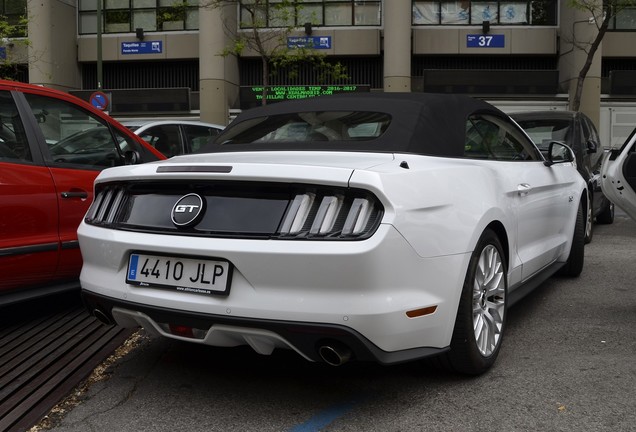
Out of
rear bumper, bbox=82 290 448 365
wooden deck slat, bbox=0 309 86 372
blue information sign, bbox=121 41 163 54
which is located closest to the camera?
rear bumper, bbox=82 290 448 365

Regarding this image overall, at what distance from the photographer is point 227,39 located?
93.0 feet

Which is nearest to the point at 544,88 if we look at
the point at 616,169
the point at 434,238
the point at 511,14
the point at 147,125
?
the point at 511,14

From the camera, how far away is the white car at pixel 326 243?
8.82ft

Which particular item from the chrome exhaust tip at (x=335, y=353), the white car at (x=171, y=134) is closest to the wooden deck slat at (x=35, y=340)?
the chrome exhaust tip at (x=335, y=353)

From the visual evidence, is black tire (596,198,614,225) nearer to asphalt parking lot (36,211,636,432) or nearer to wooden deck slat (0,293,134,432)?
asphalt parking lot (36,211,636,432)

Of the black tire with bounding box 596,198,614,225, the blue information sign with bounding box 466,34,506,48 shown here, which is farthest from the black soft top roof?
the blue information sign with bounding box 466,34,506,48

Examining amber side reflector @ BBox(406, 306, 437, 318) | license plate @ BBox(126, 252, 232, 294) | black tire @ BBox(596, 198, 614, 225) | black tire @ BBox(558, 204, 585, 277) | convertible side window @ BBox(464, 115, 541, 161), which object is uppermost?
convertible side window @ BBox(464, 115, 541, 161)

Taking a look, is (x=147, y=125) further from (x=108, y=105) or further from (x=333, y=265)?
(x=108, y=105)

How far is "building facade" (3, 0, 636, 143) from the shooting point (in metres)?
27.9

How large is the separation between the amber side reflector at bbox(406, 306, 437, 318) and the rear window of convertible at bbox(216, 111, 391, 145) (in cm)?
105

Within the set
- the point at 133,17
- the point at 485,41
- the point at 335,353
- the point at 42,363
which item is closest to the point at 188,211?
the point at 335,353

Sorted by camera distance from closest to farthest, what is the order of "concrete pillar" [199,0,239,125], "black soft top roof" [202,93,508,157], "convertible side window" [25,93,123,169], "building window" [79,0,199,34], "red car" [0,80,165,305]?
"black soft top roof" [202,93,508,157], "red car" [0,80,165,305], "convertible side window" [25,93,123,169], "concrete pillar" [199,0,239,125], "building window" [79,0,199,34]

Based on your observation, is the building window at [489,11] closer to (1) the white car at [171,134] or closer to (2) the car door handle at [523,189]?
(1) the white car at [171,134]

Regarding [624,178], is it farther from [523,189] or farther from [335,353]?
[335,353]
